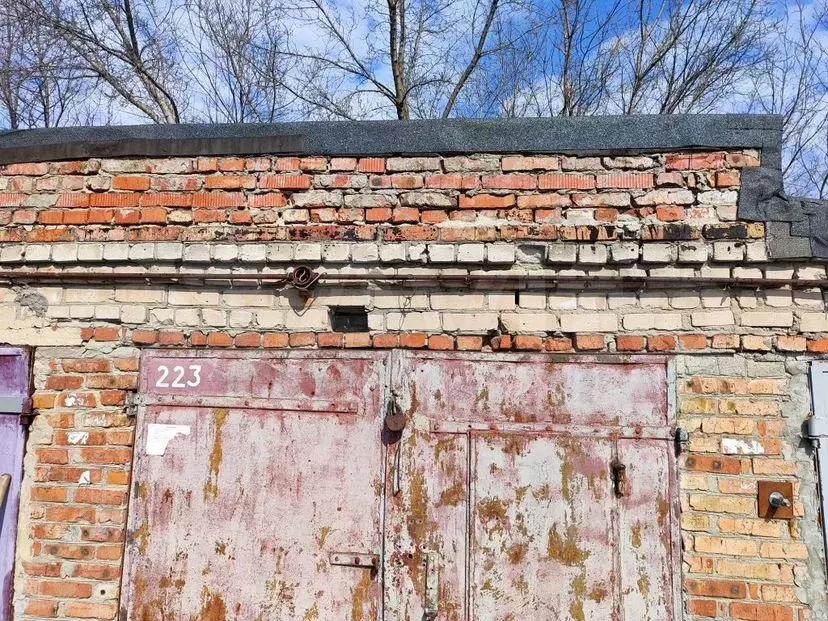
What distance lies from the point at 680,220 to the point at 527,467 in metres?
1.35

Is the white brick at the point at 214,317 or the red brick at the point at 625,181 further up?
the red brick at the point at 625,181

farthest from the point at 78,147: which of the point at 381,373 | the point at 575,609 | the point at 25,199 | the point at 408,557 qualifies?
the point at 575,609

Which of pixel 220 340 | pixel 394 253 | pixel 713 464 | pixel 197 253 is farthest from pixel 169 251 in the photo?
pixel 713 464

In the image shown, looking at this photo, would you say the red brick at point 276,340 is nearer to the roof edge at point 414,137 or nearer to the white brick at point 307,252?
the white brick at point 307,252

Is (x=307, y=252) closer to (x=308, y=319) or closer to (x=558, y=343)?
(x=308, y=319)

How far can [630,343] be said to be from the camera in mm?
2840

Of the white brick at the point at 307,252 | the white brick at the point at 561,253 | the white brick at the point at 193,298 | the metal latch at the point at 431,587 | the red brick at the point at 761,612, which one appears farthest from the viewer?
the white brick at the point at 193,298

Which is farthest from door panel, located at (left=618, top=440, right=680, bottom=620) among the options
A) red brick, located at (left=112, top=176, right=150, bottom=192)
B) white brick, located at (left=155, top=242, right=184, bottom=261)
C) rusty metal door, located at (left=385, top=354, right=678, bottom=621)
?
red brick, located at (left=112, top=176, right=150, bottom=192)

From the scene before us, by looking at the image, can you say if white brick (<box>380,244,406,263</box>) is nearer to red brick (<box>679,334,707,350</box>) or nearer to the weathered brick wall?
the weathered brick wall

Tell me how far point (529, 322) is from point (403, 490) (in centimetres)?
98

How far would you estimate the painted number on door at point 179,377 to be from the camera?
3.01m

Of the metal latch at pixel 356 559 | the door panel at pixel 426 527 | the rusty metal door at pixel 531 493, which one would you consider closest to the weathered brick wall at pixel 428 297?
the rusty metal door at pixel 531 493

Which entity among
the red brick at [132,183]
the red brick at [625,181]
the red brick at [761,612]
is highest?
the red brick at [132,183]

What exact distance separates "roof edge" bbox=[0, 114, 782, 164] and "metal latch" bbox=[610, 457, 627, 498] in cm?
147
